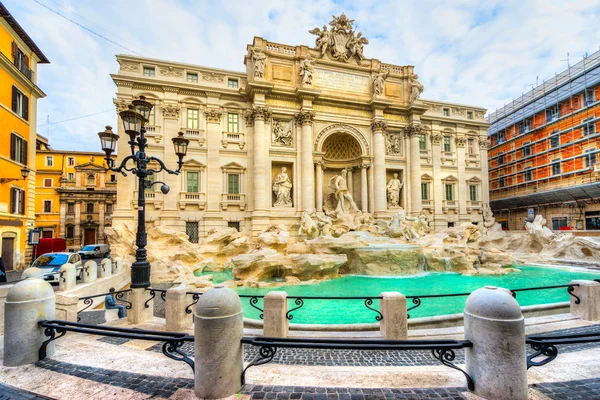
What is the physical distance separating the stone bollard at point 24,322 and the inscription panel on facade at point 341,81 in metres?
22.8

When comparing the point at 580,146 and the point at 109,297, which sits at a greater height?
the point at 580,146

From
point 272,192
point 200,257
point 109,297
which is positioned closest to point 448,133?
point 272,192

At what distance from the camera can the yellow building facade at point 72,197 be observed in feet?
108

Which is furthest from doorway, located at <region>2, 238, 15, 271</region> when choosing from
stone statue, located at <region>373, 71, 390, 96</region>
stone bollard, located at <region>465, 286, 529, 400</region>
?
stone statue, located at <region>373, 71, 390, 96</region>

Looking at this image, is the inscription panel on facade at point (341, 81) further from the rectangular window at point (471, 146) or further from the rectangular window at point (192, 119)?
the rectangular window at point (471, 146)

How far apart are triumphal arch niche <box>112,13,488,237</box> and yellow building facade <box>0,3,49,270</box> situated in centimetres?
515

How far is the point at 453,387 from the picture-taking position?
3146 mm

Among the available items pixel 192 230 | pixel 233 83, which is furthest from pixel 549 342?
pixel 233 83

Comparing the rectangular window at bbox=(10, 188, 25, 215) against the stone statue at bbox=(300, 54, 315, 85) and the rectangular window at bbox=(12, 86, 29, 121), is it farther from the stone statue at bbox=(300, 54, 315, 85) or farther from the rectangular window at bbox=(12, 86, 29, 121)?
the stone statue at bbox=(300, 54, 315, 85)

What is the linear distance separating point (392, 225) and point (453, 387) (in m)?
16.6

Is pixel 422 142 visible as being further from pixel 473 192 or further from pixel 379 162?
pixel 473 192

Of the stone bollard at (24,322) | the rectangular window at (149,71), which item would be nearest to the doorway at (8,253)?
the rectangular window at (149,71)

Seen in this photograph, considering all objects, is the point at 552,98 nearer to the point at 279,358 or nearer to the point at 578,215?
the point at 578,215

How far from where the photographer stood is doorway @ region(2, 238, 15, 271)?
1611cm
